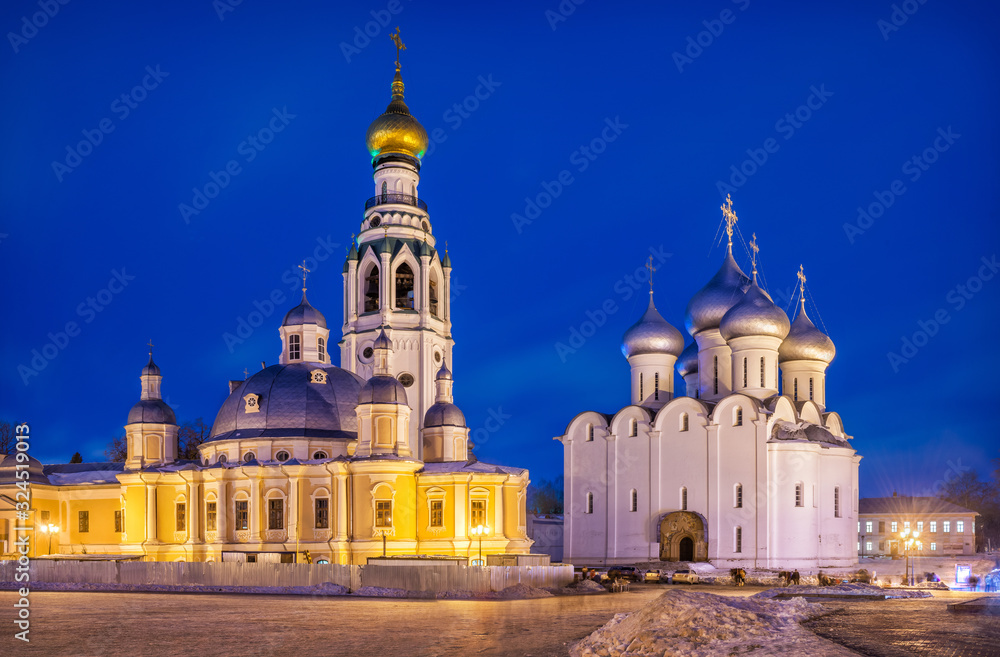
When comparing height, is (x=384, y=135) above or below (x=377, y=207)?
above

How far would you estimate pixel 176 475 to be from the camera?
3903cm

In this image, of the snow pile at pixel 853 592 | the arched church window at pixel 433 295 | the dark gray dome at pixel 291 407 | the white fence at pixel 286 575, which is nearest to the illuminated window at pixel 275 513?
the dark gray dome at pixel 291 407

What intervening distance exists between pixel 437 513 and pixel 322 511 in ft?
14.2

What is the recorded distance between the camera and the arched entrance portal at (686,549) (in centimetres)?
3938

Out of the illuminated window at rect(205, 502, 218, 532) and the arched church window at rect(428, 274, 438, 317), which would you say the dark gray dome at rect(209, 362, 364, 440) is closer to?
the illuminated window at rect(205, 502, 218, 532)

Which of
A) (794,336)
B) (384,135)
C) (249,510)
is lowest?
(249,510)

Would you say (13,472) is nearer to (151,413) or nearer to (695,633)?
(151,413)

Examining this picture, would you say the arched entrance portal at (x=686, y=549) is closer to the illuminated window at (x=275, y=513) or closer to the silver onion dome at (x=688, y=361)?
the silver onion dome at (x=688, y=361)

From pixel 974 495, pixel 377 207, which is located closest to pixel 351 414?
pixel 377 207

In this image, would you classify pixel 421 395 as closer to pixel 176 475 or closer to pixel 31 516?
pixel 176 475

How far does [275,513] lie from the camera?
37.4 meters

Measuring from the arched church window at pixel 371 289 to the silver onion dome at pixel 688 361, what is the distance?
14955 millimetres

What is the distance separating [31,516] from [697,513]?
26982 millimetres

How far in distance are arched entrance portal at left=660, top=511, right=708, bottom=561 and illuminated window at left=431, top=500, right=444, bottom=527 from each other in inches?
352
